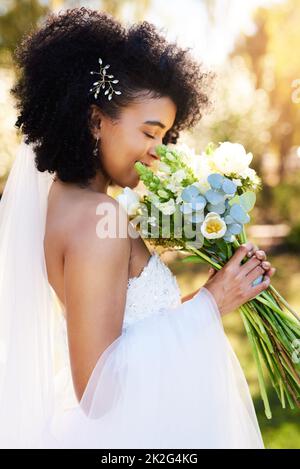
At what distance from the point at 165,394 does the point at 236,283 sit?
48 centimetres

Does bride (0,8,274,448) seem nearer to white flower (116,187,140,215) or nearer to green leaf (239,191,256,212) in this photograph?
white flower (116,187,140,215)

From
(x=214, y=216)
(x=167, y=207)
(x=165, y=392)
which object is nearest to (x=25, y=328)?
(x=165, y=392)

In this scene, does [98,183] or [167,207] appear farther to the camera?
[98,183]

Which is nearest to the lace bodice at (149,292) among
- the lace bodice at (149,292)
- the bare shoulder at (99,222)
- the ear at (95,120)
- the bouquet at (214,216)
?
the lace bodice at (149,292)

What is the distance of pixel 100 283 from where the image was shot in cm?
189

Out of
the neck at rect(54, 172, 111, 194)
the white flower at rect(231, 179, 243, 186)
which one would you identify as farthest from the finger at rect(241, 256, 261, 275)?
the neck at rect(54, 172, 111, 194)

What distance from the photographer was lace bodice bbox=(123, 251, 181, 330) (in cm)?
215

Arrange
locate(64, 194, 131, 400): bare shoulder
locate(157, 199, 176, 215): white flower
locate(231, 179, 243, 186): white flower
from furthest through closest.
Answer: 1. locate(231, 179, 243, 186): white flower
2. locate(157, 199, 176, 215): white flower
3. locate(64, 194, 131, 400): bare shoulder

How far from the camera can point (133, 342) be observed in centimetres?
200

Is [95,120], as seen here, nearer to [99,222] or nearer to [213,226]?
[99,222]

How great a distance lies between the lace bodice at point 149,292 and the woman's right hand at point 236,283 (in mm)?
163

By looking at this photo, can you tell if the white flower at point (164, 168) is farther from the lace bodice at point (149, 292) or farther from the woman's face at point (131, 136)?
the lace bodice at point (149, 292)

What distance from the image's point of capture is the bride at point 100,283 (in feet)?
6.40

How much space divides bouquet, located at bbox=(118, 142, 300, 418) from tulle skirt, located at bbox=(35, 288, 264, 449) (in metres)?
0.20
